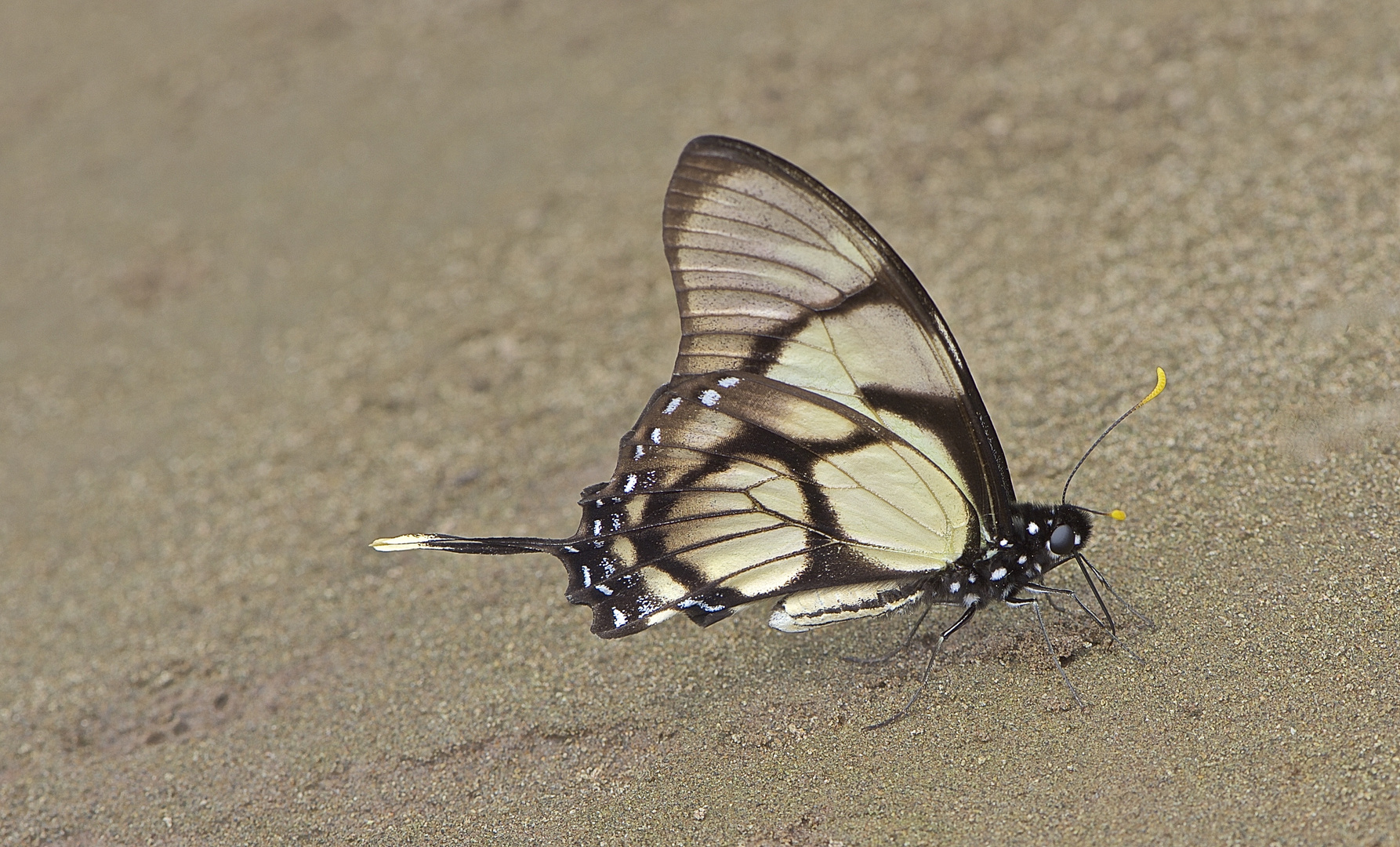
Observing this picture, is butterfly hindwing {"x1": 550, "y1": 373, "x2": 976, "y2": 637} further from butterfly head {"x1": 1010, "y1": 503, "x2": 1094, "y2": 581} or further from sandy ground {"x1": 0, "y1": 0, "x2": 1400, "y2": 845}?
sandy ground {"x1": 0, "y1": 0, "x2": 1400, "y2": 845}

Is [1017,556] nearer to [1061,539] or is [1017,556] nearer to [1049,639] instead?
[1061,539]

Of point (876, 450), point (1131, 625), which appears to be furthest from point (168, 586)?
point (1131, 625)

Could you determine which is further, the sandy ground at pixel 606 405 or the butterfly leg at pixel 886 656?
the butterfly leg at pixel 886 656

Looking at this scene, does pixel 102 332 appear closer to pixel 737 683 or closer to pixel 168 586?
pixel 168 586

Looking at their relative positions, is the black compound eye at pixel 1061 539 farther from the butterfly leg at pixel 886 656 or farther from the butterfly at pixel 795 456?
the butterfly leg at pixel 886 656

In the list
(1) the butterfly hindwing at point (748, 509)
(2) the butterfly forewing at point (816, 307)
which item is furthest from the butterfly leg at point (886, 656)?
(2) the butterfly forewing at point (816, 307)

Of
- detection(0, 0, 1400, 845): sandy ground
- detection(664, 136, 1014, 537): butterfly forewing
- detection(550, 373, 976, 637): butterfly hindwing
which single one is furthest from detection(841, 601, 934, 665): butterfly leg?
detection(664, 136, 1014, 537): butterfly forewing
